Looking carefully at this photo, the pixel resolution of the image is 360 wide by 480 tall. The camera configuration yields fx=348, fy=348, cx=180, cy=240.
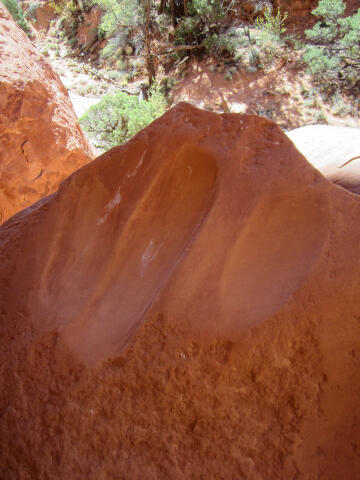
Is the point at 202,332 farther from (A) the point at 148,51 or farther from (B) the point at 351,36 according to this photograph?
(A) the point at 148,51

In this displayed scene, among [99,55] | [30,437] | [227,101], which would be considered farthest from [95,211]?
[99,55]

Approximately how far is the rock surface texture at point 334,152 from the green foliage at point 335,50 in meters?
7.08

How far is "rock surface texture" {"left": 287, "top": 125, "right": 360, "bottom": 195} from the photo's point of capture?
7.72ft

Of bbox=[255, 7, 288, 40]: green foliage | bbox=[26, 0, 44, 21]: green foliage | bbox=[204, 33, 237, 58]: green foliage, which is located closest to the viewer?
bbox=[255, 7, 288, 40]: green foliage

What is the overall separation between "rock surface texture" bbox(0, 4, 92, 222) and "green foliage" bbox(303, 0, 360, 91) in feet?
29.9

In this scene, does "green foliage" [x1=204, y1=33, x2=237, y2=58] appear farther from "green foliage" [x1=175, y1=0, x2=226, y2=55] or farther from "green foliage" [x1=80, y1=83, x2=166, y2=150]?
"green foliage" [x1=80, y1=83, x2=166, y2=150]

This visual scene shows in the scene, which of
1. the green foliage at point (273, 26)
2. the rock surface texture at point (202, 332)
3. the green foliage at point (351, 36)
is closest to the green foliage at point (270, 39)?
the green foliage at point (273, 26)

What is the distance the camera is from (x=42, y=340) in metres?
1.19

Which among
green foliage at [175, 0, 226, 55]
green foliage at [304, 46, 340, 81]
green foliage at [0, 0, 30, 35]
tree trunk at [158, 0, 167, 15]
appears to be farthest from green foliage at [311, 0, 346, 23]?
green foliage at [0, 0, 30, 35]

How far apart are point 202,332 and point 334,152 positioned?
9.14 ft

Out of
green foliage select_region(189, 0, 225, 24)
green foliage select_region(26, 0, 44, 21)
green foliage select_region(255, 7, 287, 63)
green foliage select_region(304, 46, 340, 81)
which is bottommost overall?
green foliage select_region(304, 46, 340, 81)

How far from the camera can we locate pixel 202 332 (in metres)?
1.06

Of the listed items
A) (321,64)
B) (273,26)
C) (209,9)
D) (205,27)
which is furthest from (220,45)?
(321,64)

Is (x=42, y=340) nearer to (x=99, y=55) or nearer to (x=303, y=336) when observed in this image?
(x=303, y=336)
